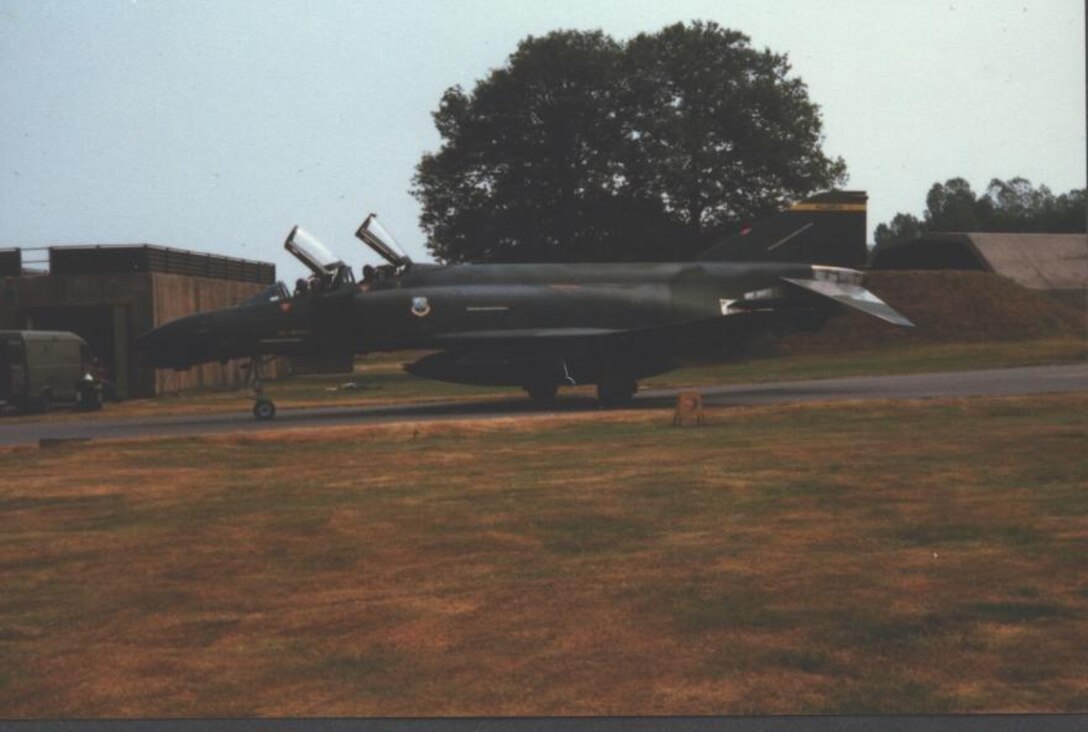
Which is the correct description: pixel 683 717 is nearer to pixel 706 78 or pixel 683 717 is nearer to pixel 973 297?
pixel 973 297

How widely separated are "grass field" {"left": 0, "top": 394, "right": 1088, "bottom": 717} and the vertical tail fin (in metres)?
13.7

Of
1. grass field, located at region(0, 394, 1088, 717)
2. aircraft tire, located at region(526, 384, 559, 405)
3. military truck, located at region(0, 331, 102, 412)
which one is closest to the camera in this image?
grass field, located at region(0, 394, 1088, 717)

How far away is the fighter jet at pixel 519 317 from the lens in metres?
27.1

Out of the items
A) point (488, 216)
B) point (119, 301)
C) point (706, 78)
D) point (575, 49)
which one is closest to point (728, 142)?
point (706, 78)

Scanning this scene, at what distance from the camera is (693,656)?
6871mm

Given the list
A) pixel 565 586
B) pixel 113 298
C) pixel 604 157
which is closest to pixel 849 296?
pixel 565 586

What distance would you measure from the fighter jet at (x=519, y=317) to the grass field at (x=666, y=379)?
2.09 metres

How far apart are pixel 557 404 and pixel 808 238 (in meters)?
6.70

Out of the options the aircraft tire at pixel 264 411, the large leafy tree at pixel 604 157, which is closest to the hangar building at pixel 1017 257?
the large leafy tree at pixel 604 157

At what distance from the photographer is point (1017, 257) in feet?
226

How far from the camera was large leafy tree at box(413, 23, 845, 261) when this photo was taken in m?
61.2

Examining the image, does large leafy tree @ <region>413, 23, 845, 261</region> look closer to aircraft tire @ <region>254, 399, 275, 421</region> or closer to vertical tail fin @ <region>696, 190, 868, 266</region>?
vertical tail fin @ <region>696, 190, 868, 266</region>

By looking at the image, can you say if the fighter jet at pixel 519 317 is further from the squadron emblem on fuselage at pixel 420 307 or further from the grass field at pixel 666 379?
the grass field at pixel 666 379

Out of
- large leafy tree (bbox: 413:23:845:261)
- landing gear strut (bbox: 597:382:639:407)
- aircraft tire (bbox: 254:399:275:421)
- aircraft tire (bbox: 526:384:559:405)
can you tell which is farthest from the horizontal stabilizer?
large leafy tree (bbox: 413:23:845:261)
